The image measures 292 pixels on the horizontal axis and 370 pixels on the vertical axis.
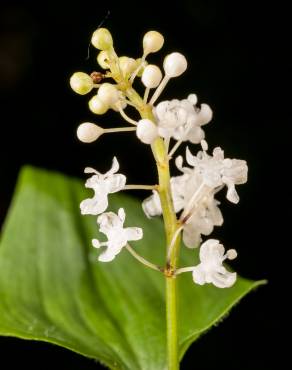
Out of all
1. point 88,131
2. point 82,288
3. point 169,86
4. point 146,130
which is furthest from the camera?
point 169,86

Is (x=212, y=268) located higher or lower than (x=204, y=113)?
lower

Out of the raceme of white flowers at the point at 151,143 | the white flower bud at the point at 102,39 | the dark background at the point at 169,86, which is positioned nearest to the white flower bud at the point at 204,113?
the raceme of white flowers at the point at 151,143

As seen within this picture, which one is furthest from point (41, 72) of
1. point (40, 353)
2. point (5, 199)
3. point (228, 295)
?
point (228, 295)

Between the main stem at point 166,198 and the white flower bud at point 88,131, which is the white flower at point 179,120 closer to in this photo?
the main stem at point 166,198

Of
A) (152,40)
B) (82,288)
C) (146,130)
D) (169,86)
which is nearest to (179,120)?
(146,130)

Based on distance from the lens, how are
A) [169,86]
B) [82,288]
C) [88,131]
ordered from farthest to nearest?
1. [169,86]
2. [82,288]
3. [88,131]

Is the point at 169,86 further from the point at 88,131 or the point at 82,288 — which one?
the point at 88,131

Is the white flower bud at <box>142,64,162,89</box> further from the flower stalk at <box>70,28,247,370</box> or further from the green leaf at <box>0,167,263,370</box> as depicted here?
the green leaf at <box>0,167,263,370</box>
